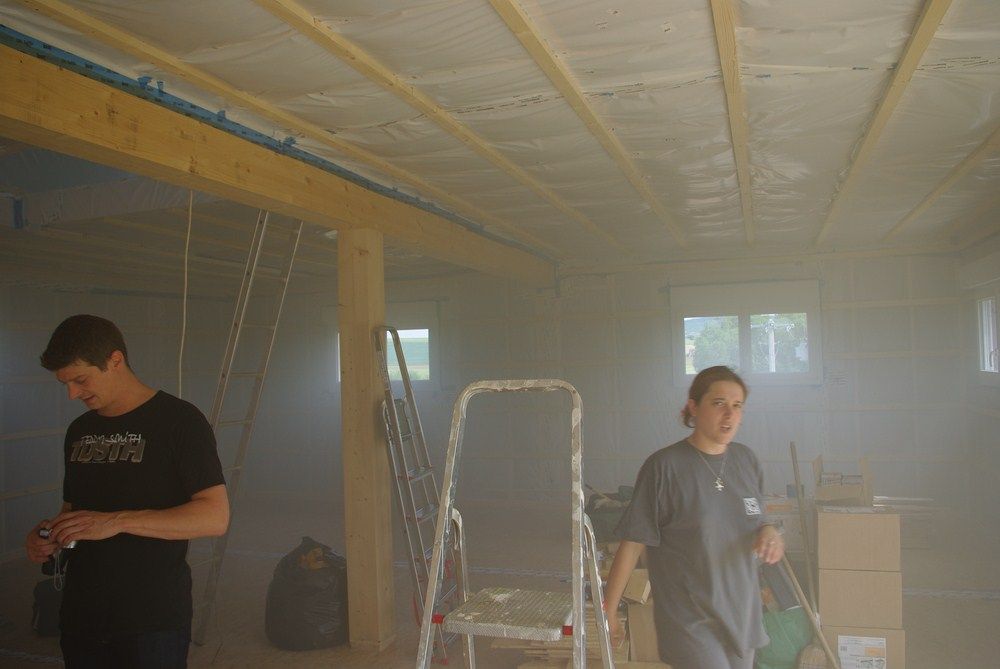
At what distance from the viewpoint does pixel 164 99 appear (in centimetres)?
274

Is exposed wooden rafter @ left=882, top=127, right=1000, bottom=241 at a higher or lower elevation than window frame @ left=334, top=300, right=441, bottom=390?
higher

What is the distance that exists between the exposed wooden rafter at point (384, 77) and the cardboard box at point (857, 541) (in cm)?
233

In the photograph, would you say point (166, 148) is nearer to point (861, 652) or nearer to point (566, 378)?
point (861, 652)

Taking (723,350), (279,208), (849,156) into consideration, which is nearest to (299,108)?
(279,208)

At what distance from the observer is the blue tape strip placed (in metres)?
2.27

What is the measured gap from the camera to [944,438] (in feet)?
22.5

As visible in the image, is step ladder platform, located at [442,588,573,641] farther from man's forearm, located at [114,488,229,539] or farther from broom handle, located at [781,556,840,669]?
broom handle, located at [781,556,840,669]

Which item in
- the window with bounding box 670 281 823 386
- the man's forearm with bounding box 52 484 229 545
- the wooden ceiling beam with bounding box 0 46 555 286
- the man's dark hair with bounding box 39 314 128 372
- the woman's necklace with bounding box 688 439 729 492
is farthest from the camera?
the window with bounding box 670 281 823 386

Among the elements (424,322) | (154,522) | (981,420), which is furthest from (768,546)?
(424,322)

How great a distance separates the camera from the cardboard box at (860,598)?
3.48 meters

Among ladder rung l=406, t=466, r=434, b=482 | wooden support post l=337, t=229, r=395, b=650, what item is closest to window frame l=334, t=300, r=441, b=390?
ladder rung l=406, t=466, r=434, b=482

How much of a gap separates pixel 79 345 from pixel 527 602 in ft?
4.45

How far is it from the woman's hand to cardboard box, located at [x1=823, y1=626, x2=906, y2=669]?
1.87 m

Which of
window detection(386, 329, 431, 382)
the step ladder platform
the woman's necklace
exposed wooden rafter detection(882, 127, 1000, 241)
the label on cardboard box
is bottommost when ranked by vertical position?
the label on cardboard box
